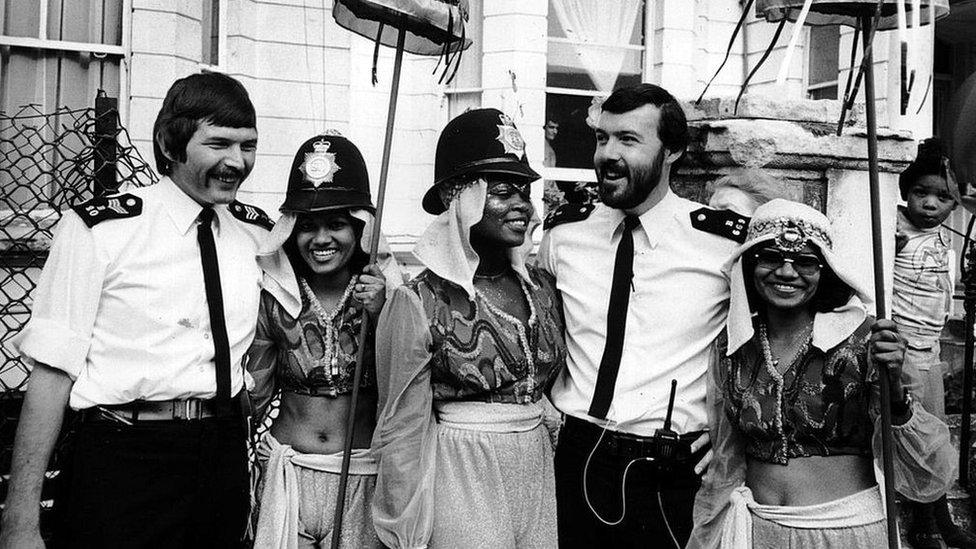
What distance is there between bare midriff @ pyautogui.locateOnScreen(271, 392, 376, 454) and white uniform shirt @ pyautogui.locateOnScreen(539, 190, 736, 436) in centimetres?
76

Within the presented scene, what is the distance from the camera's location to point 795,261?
3270 millimetres

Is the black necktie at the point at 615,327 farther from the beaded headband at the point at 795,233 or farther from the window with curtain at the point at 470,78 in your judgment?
the window with curtain at the point at 470,78

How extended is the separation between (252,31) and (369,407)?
4.34 m

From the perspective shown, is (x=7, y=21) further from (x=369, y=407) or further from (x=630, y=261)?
(x=630, y=261)

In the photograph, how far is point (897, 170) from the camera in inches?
175

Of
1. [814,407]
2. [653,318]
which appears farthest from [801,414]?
[653,318]

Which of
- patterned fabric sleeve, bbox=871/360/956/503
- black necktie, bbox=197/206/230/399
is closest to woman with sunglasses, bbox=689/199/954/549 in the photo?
patterned fabric sleeve, bbox=871/360/956/503

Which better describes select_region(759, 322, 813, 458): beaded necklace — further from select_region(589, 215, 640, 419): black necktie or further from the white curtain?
the white curtain

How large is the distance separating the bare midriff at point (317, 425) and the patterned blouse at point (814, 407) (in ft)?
4.40

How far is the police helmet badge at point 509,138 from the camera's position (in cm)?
364

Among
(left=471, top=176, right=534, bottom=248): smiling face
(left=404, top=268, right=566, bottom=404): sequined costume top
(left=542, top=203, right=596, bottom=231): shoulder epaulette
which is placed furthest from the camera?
(left=542, top=203, right=596, bottom=231): shoulder epaulette

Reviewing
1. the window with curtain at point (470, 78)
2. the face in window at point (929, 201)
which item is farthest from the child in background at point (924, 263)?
the window with curtain at point (470, 78)

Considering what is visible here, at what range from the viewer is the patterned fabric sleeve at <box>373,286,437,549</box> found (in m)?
3.31

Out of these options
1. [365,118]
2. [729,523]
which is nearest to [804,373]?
[729,523]
